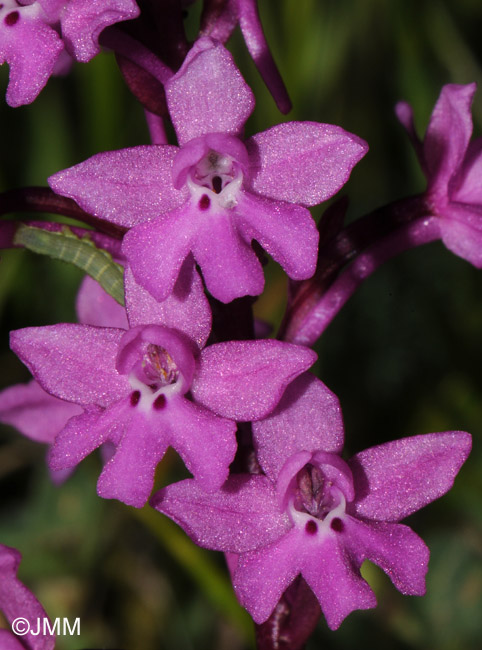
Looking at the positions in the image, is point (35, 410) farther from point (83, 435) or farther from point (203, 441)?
point (203, 441)

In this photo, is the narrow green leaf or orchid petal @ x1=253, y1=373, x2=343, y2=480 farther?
the narrow green leaf

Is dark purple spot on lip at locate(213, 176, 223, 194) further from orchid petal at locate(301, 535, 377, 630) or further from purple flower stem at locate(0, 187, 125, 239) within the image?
orchid petal at locate(301, 535, 377, 630)

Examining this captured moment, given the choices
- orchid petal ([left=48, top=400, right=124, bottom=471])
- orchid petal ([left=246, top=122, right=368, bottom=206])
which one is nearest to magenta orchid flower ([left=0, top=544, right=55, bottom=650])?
orchid petal ([left=48, top=400, right=124, bottom=471])

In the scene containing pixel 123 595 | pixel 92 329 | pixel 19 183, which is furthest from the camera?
pixel 19 183

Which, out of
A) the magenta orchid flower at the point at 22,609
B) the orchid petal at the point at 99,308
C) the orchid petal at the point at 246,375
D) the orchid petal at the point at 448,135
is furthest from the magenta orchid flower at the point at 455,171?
the magenta orchid flower at the point at 22,609

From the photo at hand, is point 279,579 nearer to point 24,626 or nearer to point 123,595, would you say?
point 24,626

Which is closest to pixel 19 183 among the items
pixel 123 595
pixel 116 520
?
pixel 116 520

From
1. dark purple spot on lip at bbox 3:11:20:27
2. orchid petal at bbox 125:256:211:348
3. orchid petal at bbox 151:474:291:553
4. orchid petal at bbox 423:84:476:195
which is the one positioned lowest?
orchid petal at bbox 151:474:291:553

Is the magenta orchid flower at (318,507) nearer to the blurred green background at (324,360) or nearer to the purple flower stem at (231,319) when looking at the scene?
the purple flower stem at (231,319)
